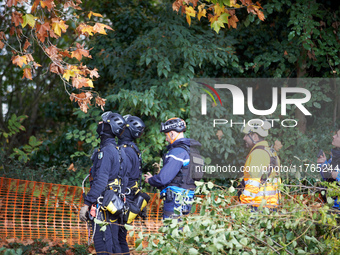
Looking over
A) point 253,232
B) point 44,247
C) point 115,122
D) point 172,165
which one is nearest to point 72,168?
point 44,247

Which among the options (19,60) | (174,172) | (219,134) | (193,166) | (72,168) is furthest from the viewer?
(72,168)

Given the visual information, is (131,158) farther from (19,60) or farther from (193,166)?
(19,60)

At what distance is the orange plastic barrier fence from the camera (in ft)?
20.7

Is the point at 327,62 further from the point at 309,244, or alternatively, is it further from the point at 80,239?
the point at 309,244

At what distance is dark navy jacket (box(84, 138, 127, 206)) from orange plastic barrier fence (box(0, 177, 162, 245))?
208 centimetres

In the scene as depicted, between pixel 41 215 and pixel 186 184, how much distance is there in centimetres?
323

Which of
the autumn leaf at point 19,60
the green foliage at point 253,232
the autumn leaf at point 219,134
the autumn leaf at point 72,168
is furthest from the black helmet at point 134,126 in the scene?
the autumn leaf at point 72,168

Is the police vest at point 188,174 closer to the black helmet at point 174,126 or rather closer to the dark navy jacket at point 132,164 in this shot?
the black helmet at point 174,126

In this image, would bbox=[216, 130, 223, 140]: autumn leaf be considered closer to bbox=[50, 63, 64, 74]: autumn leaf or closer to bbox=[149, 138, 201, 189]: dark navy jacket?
bbox=[149, 138, 201, 189]: dark navy jacket

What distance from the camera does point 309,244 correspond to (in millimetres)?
2486

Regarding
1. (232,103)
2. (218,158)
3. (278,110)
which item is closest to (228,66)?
(232,103)

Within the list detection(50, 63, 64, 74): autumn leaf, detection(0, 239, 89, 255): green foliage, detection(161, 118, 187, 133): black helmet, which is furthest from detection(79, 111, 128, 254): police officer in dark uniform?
detection(0, 239, 89, 255): green foliage

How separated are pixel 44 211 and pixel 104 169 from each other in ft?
9.56

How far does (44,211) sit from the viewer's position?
265 inches
